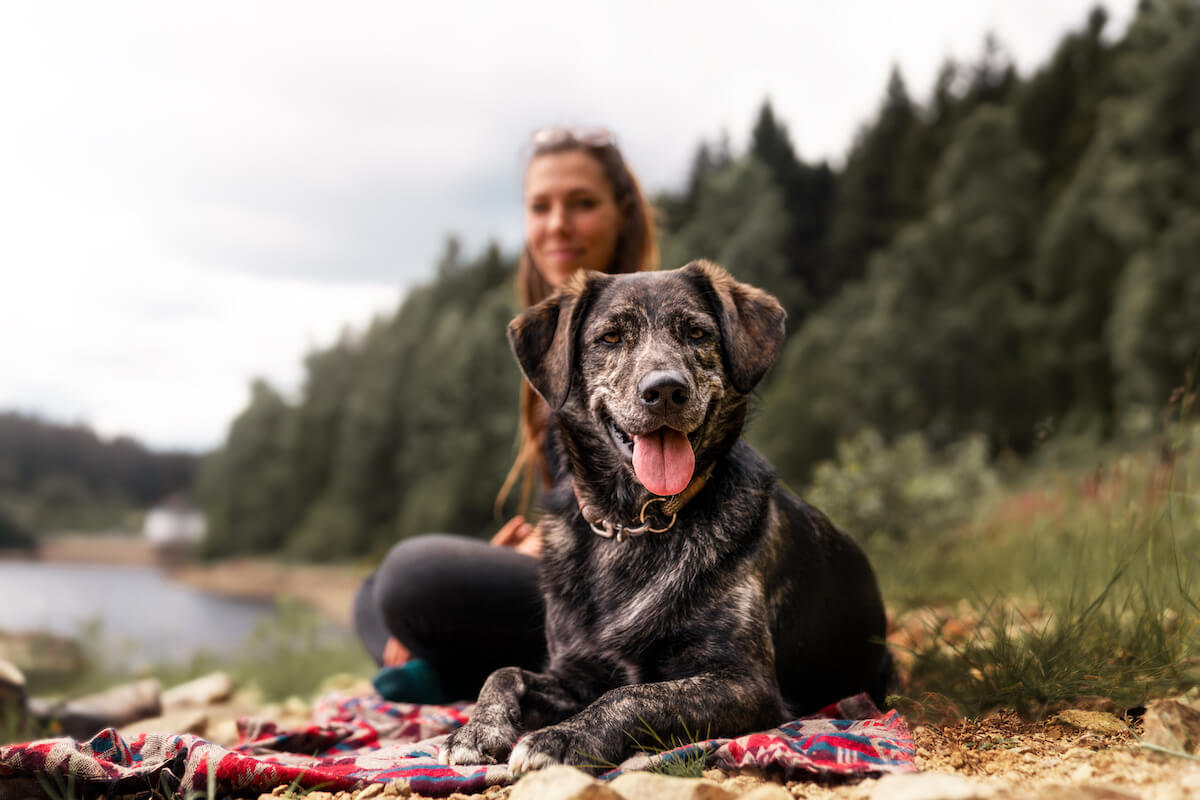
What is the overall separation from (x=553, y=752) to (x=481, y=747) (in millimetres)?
372

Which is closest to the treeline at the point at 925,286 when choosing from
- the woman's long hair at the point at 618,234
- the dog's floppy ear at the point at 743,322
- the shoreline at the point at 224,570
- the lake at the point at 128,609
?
the shoreline at the point at 224,570

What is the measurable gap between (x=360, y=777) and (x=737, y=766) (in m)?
1.16

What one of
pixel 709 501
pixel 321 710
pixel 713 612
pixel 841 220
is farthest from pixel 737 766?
pixel 841 220

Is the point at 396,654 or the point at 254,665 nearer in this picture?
the point at 396,654

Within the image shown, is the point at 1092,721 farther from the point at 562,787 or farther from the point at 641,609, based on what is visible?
the point at 562,787

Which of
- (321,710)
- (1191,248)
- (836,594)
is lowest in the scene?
(321,710)

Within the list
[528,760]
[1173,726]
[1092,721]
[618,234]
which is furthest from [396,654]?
[1173,726]

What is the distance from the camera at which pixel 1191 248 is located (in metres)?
20.3

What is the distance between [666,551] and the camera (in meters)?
3.00

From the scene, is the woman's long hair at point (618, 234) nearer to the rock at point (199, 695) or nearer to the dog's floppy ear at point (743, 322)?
the dog's floppy ear at point (743, 322)

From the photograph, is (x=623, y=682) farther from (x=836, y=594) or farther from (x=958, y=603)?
(x=958, y=603)

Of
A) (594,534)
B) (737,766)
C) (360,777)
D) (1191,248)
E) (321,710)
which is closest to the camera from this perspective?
(737,766)

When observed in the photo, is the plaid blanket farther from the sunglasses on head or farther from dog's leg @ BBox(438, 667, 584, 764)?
the sunglasses on head

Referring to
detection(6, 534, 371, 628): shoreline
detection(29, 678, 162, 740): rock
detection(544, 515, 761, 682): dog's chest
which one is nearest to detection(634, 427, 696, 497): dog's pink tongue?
detection(544, 515, 761, 682): dog's chest
